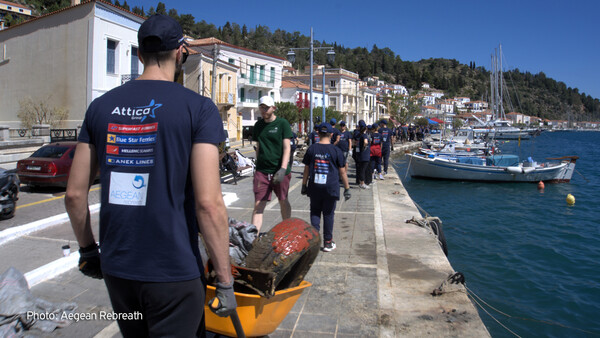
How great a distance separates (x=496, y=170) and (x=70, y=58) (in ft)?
80.0

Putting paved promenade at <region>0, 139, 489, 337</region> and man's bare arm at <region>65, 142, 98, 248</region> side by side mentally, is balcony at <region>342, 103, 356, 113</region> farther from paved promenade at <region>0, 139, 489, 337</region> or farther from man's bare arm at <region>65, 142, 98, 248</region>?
man's bare arm at <region>65, 142, 98, 248</region>

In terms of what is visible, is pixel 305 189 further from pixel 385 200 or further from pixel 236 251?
pixel 385 200

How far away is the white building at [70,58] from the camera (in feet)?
75.8

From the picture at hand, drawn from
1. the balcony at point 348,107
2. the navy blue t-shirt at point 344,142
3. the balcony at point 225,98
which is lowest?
the navy blue t-shirt at point 344,142

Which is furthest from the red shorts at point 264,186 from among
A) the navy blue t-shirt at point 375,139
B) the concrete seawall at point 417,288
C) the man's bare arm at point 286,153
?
the navy blue t-shirt at point 375,139

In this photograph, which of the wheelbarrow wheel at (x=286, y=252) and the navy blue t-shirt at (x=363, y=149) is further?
the navy blue t-shirt at (x=363, y=149)

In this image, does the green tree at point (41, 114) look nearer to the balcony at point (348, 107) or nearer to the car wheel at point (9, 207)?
the car wheel at point (9, 207)

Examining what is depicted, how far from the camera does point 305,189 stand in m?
6.25

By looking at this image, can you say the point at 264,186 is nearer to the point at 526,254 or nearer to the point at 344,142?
the point at 344,142

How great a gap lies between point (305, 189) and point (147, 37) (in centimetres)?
446

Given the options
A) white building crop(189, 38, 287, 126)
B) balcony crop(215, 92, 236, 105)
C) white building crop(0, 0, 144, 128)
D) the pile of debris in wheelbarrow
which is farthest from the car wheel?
white building crop(189, 38, 287, 126)

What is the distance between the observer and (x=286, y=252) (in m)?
3.23

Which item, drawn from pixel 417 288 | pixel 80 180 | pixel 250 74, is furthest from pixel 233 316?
pixel 250 74

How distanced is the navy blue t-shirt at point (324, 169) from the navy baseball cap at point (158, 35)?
160 inches
